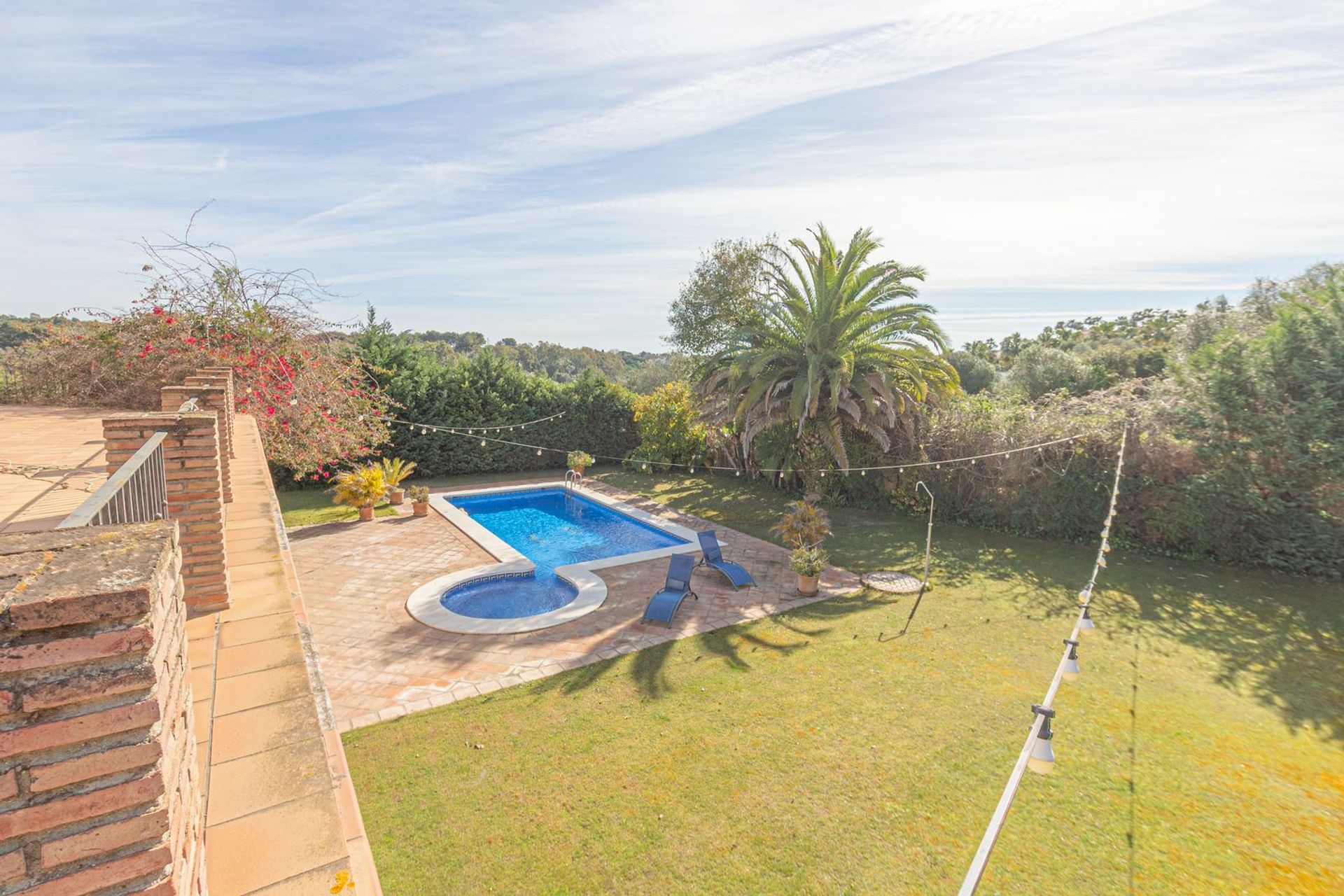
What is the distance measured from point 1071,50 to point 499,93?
9.12m

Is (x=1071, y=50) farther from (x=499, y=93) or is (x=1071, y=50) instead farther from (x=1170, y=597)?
(x=499, y=93)

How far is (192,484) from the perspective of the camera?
4.15 meters

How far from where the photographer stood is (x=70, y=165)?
793 centimetres

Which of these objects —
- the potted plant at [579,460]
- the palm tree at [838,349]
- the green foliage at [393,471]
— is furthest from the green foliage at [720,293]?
the green foliage at [393,471]

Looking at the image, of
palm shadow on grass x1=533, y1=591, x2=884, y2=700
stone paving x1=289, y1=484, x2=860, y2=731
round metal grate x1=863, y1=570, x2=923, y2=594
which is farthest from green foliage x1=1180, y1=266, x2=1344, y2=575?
palm shadow on grass x1=533, y1=591, x2=884, y2=700

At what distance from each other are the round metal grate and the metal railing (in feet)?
31.9

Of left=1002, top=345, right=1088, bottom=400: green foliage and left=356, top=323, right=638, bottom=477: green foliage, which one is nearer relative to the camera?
left=356, top=323, right=638, bottom=477: green foliage

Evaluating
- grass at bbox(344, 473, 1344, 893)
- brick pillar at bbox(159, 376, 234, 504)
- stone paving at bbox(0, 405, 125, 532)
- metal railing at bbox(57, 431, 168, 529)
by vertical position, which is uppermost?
brick pillar at bbox(159, 376, 234, 504)

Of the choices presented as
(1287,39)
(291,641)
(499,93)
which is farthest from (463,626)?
(1287,39)

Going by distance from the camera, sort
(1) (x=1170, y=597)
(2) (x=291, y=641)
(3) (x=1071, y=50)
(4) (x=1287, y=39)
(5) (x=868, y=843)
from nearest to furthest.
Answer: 1. (2) (x=291, y=641)
2. (5) (x=868, y=843)
3. (4) (x=1287, y=39)
4. (3) (x=1071, y=50)
5. (1) (x=1170, y=597)

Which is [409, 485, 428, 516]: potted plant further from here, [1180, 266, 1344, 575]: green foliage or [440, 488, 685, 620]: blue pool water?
[1180, 266, 1344, 575]: green foliage

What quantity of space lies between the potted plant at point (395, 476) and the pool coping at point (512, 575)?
84 cm

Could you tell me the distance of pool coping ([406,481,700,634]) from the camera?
28.5 ft

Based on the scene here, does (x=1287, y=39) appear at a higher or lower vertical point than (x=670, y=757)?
higher
